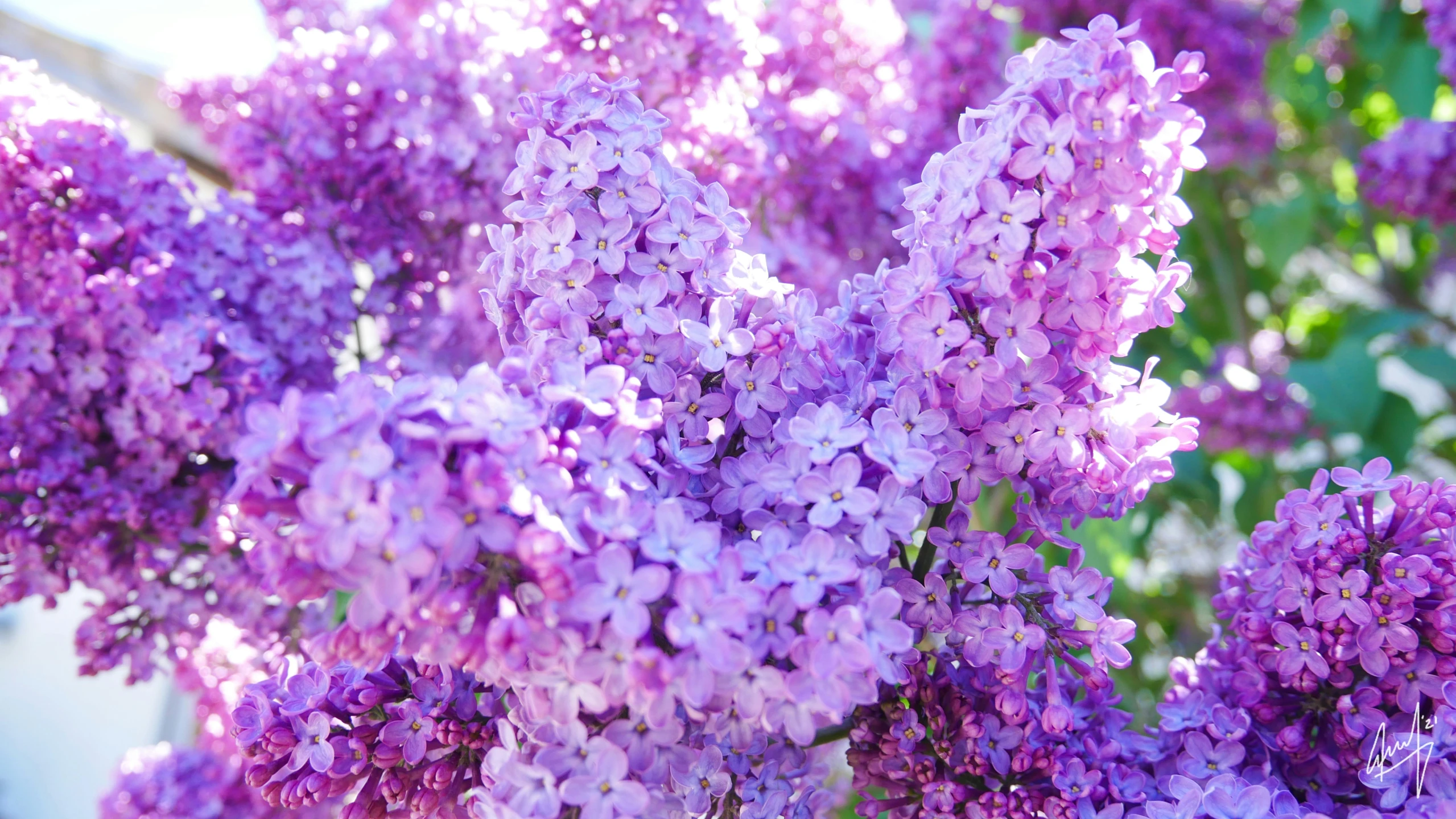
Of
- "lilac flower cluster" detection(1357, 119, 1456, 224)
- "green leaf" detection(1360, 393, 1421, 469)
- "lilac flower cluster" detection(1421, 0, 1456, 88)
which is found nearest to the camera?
"lilac flower cluster" detection(1421, 0, 1456, 88)

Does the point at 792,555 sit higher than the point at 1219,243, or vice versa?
the point at 1219,243

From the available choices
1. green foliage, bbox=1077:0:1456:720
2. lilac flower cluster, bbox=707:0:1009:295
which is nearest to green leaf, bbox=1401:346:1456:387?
green foliage, bbox=1077:0:1456:720

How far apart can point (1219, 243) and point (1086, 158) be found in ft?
5.15

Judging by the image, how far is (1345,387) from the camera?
1359mm

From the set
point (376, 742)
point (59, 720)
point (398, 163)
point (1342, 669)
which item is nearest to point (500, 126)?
point (398, 163)

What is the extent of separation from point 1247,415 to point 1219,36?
0.57 meters

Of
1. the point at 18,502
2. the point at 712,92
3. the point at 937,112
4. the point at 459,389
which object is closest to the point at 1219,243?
the point at 937,112

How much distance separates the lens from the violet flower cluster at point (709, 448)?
17.8 inches

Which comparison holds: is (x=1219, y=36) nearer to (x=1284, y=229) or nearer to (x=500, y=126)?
(x=1284, y=229)

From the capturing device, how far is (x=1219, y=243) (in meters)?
1.90

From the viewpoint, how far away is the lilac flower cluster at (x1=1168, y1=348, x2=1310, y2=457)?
4.71 feet

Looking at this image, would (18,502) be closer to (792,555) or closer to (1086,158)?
(792,555)
